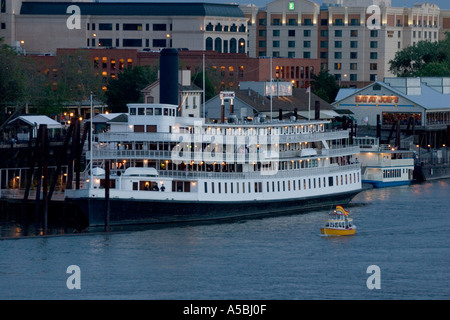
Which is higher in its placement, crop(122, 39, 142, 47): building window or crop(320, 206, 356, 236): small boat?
crop(122, 39, 142, 47): building window

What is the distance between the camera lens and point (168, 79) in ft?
273

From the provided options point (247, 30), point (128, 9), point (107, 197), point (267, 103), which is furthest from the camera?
point (247, 30)

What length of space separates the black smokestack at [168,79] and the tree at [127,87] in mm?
36265

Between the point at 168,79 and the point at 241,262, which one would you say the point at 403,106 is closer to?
the point at 168,79

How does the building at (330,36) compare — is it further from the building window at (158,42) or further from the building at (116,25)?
the building window at (158,42)

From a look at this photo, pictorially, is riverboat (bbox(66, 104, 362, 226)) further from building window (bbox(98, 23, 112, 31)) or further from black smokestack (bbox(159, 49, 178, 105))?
building window (bbox(98, 23, 112, 31))

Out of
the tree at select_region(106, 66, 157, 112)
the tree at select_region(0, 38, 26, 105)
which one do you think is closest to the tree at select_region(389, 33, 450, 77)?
the tree at select_region(106, 66, 157, 112)

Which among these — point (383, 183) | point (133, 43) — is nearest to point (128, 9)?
point (133, 43)

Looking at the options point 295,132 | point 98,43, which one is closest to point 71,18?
point 98,43

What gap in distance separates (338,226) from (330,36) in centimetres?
10315

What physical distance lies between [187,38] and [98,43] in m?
10.3

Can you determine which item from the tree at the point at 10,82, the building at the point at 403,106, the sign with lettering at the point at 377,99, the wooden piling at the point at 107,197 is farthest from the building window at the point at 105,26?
the wooden piling at the point at 107,197

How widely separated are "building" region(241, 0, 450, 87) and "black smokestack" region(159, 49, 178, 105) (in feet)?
290

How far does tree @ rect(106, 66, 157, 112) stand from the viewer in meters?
121
